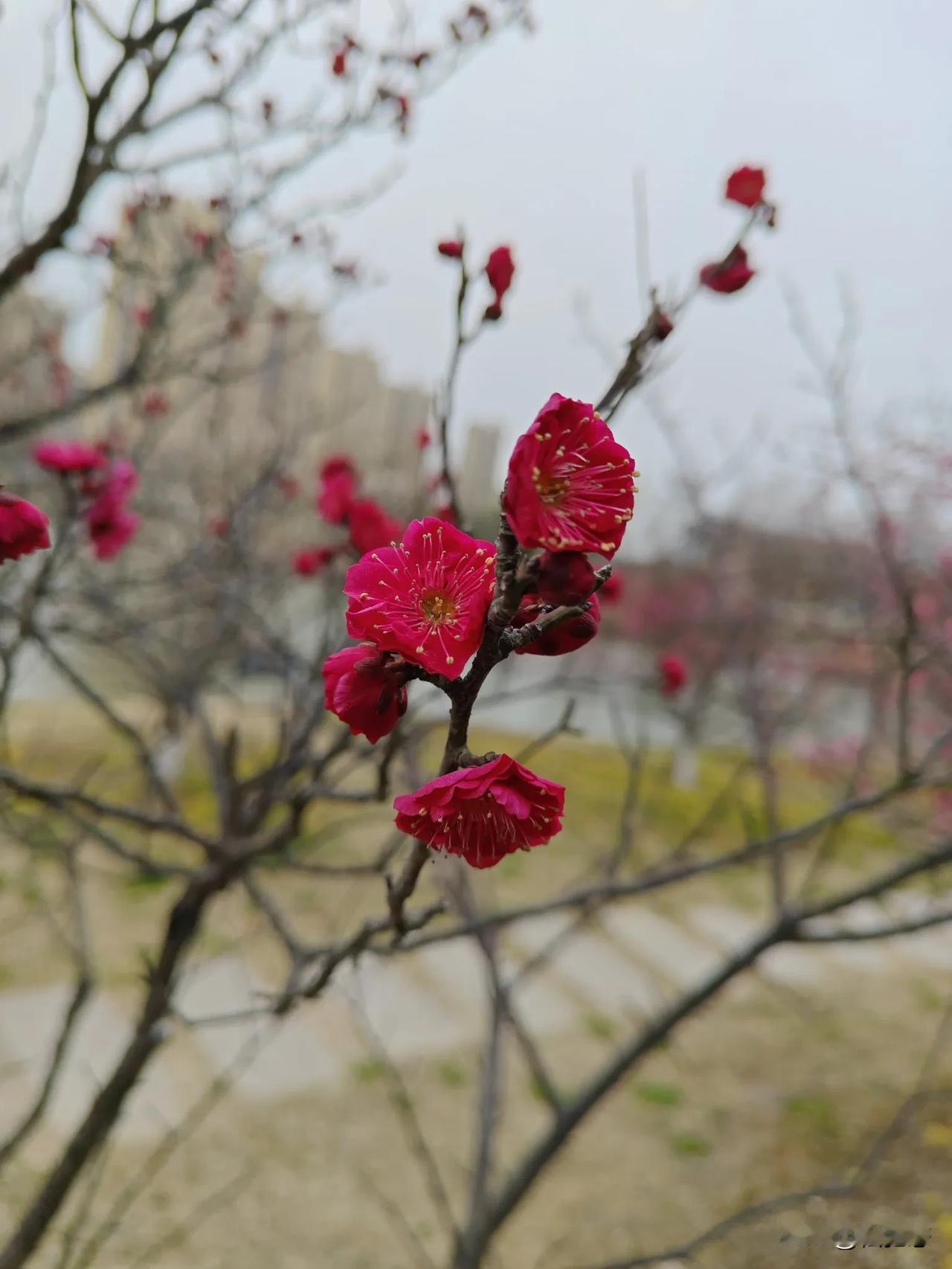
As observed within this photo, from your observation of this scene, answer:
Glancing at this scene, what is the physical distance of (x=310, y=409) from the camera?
6.43m

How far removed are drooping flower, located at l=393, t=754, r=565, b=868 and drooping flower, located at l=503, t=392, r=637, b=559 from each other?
15 cm

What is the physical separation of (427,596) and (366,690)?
9 centimetres

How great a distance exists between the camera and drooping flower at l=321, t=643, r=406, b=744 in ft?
2.12

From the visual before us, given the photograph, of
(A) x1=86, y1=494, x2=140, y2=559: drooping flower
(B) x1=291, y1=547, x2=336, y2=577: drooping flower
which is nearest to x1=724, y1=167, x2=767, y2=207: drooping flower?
(B) x1=291, y1=547, x2=336, y2=577: drooping flower

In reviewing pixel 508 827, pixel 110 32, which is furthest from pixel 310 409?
pixel 508 827

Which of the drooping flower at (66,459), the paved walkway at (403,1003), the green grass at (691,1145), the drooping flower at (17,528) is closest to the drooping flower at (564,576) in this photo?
the drooping flower at (17,528)

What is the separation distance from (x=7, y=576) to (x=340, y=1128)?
264 centimetres

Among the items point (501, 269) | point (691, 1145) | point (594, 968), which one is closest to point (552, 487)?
point (501, 269)

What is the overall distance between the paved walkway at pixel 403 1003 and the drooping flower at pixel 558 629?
246 centimetres

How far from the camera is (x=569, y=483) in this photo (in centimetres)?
54

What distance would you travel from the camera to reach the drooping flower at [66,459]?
1568 millimetres

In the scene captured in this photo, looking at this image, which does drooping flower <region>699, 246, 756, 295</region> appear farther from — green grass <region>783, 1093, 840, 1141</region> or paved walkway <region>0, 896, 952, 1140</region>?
green grass <region>783, 1093, 840, 1141</region>

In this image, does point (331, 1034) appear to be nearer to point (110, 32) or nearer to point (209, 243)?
point (209, 243)

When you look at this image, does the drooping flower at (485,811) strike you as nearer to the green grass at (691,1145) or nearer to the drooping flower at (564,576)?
the drooping flower at (564,576)
